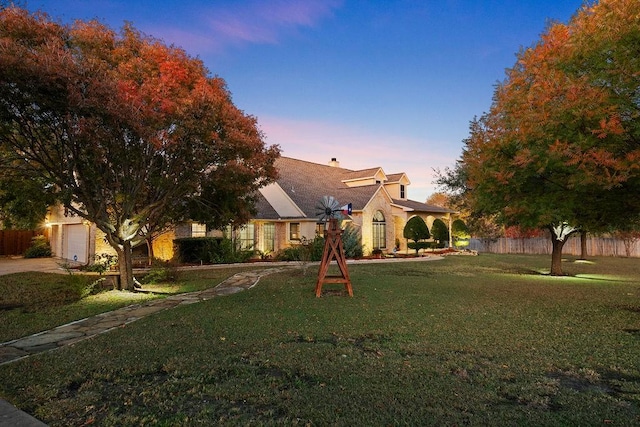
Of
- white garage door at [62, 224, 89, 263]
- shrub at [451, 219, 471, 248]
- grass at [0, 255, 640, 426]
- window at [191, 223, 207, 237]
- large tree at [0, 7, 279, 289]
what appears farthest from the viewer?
shrub at [451, 219, 471, 248]

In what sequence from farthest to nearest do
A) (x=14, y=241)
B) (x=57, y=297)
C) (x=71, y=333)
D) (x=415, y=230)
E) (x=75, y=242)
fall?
(x=14, y=241), (x=415, y=230), (x=75, y=242), (x=57, y=297), (x=71, y=333)

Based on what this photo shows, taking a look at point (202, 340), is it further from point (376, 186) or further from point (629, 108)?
point (376, 186)

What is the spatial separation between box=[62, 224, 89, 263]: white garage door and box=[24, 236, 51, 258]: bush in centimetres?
316

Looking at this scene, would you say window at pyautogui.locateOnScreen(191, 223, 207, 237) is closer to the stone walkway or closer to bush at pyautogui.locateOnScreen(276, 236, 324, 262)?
bush at pyautogui.locateOnScreen(276, 236, 324, 262)

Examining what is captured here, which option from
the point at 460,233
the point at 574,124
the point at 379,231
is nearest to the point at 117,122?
the point at 574,124

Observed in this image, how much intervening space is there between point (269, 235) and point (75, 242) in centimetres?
1011

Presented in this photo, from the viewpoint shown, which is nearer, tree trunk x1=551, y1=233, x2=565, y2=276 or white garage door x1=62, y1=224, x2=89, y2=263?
tree trunk x1=551, y1=233, x2=565, y2=276

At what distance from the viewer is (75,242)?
1942 centimetres

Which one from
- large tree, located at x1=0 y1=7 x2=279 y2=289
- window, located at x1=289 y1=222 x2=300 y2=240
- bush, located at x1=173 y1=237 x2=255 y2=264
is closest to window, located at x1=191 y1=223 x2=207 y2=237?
bush, located at x1=173 y1=237 x2=255 y2=264

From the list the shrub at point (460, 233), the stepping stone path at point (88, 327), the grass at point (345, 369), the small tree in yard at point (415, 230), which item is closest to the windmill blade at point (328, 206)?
the stepping stone path at point (88, 327)

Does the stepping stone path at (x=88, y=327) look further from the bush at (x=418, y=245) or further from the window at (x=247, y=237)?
the bush at (x=418, y=245)

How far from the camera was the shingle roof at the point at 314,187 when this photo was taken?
22562 millimetres

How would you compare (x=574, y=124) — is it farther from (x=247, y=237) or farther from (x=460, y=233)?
(x=460, y=233)

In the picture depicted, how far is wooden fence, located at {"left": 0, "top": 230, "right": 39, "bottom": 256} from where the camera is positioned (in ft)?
78.7
